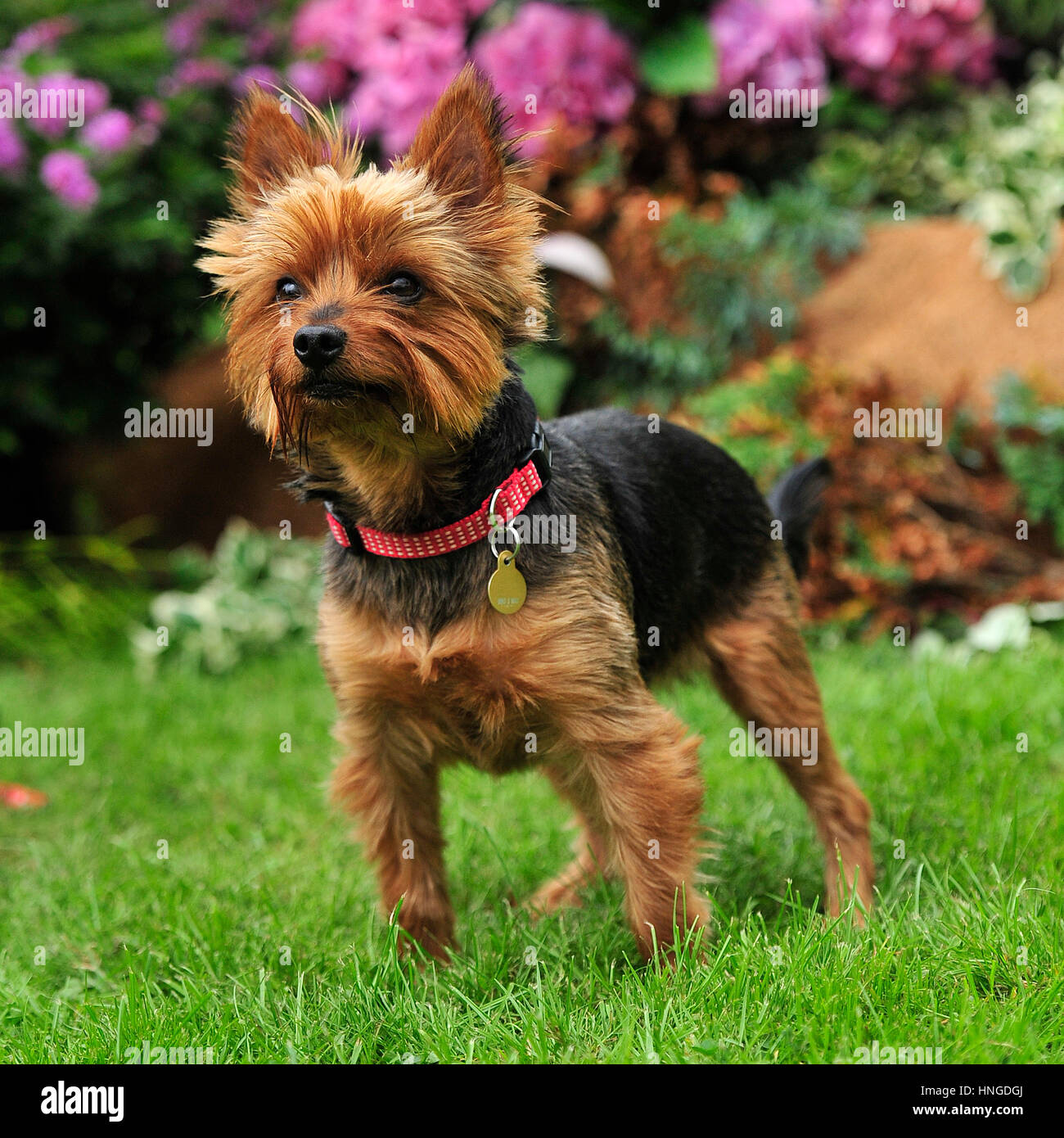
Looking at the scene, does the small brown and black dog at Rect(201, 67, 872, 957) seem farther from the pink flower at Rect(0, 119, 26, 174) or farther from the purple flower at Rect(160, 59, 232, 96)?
the purple flower at Rect(160, 59, 232, 96)

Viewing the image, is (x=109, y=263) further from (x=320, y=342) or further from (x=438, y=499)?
(x=320, y=342)

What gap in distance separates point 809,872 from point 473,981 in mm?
1360

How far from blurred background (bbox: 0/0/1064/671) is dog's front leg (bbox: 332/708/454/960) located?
313 cm

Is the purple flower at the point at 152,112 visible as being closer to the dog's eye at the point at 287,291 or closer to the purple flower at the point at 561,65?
the purple flower at the point at 561,65

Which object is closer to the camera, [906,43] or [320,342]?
[320,342]

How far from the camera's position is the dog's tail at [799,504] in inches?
166

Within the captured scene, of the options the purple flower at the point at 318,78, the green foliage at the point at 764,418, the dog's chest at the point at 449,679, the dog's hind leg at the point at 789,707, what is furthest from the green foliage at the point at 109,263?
the dog's hind leg at the point at 789,707

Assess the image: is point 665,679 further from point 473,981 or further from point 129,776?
point 129,776

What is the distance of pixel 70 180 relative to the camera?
6914 millimetres

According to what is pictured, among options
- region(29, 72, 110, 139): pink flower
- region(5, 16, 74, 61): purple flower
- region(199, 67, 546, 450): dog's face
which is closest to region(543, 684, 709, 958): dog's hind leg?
region(199, 67, 546, 450): dog's face

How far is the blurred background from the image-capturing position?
6500mm

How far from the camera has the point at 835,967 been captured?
9.23 ft

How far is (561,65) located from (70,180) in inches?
126

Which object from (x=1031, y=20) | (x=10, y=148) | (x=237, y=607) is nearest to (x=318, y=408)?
(x=237, y=607)
